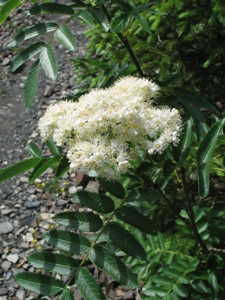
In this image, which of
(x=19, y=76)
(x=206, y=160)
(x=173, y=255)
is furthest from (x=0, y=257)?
(x=19, y=76)

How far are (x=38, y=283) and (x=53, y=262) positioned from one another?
8 cm

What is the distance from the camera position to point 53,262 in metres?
1.39

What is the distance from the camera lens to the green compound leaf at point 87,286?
1.29 meters

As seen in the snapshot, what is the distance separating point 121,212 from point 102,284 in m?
1.48

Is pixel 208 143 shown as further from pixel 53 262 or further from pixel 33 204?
pixel 33 204

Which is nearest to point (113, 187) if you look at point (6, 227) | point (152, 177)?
point (152, 177)

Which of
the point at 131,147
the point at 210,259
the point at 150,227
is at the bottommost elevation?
the point at 210,259

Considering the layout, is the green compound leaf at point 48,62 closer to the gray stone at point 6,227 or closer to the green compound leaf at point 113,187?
the green compound leaf at point 113,187

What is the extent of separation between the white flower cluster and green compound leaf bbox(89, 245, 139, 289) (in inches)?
9.3

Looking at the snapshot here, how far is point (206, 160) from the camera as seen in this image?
1.40m

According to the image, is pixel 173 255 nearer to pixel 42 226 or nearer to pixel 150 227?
pixel 150 227

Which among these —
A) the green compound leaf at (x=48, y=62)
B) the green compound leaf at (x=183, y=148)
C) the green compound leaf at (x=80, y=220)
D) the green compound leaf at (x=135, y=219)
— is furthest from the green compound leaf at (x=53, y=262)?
the green compound leaf at (x=48, y=62)

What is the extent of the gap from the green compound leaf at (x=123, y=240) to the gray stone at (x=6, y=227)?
196 centimetres

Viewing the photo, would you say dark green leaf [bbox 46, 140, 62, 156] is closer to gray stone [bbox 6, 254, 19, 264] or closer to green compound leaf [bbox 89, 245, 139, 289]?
green compound leaf [bbox 89, 245, 139, 289]
